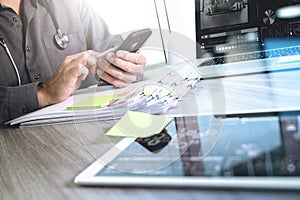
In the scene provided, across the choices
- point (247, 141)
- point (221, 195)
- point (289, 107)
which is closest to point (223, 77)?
point (289, 107)

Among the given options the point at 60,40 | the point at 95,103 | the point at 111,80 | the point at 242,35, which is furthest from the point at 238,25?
the point at 60,40

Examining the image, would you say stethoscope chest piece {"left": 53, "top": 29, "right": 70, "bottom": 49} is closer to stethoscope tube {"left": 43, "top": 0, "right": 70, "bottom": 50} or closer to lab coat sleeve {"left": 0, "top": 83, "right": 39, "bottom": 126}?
stethoscope tube {"left": 43, "top": 0, "right": 70, "bottom": 50}

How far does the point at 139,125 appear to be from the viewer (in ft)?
1.82

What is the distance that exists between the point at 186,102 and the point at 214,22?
56cm

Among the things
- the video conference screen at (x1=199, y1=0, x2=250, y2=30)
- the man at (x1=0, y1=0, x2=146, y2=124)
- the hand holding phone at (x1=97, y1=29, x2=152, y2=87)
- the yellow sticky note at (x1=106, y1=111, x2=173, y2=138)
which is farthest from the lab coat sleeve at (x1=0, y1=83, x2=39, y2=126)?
the video conference screen at (x1=199, y1=0, x2=250, y2=30)

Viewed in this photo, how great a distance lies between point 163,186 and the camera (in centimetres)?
32

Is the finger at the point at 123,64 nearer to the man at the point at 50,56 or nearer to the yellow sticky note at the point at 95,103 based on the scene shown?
the man at the point at 50,56

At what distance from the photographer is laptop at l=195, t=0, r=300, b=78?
1.01 metres

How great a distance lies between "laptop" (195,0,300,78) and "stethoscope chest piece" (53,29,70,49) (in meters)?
0.57

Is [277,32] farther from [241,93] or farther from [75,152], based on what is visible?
[75,152]

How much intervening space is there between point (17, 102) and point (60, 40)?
1.66ft

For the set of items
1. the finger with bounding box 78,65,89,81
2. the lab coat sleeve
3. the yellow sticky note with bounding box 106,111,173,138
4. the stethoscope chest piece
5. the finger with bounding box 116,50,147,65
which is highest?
the stethoscope chest piece

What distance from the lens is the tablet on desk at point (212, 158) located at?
1.00 feet

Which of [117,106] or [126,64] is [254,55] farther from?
[117,106]
